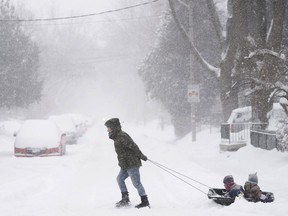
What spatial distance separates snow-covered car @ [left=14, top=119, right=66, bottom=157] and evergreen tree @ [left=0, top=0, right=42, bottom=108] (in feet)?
40.3

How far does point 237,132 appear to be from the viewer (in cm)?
1891

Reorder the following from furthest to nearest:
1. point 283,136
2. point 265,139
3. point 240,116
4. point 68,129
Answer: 1. point 68,129
2. point 240,116
3. point 265,139
4. point 283,136

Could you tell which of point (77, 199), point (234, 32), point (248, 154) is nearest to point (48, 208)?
point (77, 199)

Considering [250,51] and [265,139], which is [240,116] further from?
[265,139]

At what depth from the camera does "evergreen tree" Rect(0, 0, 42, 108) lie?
3225cm

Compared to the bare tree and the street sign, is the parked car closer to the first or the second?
the bare tree

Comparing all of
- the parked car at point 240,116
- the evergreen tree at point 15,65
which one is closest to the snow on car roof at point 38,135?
the parked car at point 240,116

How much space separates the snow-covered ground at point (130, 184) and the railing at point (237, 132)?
0.68 metres

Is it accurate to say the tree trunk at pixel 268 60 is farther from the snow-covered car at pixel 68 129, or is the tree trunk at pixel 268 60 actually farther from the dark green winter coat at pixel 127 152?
the snow-covered car at pixel 68 129

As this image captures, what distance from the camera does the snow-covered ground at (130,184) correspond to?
853cm

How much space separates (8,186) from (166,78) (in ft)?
63.6

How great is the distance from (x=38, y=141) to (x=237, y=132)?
7.89 metres

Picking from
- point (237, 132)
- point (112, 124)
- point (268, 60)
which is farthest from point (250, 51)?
point (112, 124)

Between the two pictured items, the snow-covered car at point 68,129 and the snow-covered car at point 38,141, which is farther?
the snow-covered car at point 68,129
